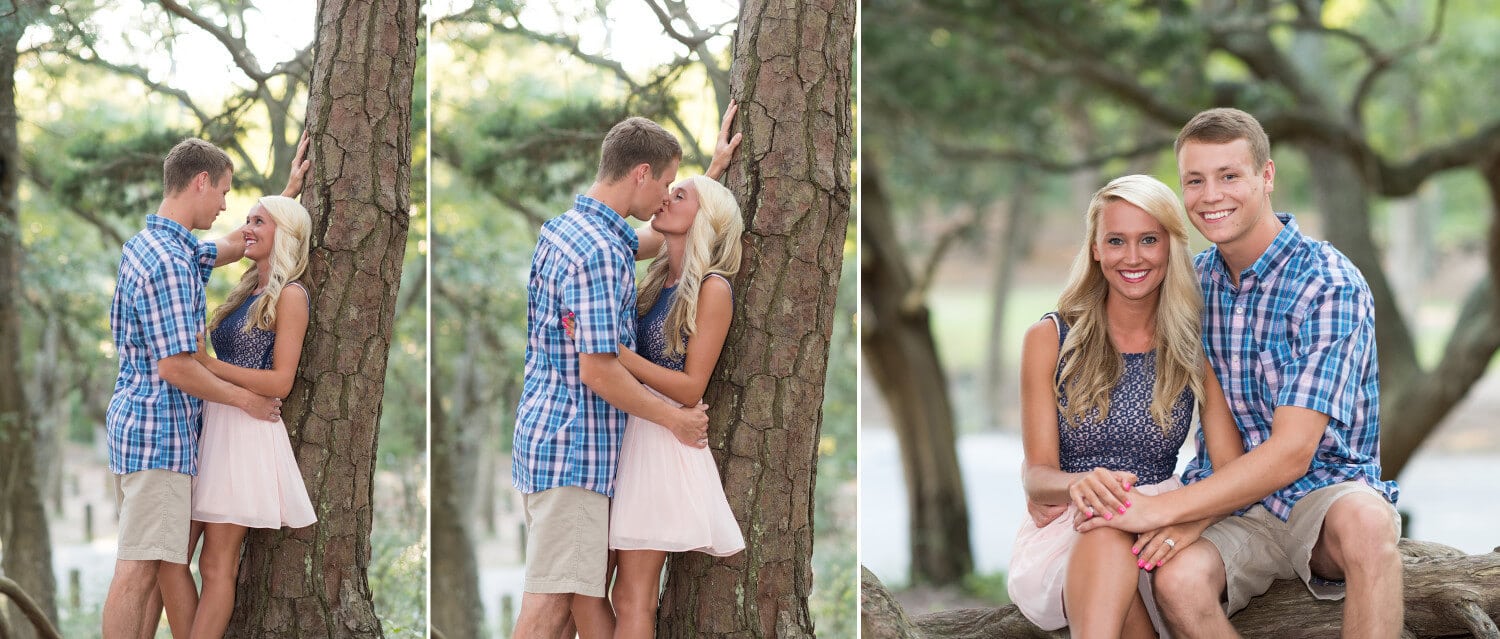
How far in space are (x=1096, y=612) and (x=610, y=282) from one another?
133 cm

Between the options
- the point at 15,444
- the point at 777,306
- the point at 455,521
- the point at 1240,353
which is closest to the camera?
the point at 1240,353

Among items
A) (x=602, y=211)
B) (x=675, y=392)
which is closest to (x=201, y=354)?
(x=602, y=211)

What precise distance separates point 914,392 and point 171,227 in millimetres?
5022

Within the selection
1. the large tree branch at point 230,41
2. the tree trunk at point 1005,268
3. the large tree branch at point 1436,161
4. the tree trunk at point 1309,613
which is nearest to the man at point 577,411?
the tree trunk at point 1309,613

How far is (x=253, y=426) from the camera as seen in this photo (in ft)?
12.4

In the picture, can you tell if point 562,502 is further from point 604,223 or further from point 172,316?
point 172,316

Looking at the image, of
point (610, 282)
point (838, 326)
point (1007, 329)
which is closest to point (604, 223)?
point (610, 282)

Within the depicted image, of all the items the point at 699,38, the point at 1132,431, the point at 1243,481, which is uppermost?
the point at 699,38

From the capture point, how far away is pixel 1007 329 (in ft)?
76.1

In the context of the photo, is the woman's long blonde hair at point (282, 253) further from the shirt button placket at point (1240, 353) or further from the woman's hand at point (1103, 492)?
the shirt button placket at point (1240, 353)

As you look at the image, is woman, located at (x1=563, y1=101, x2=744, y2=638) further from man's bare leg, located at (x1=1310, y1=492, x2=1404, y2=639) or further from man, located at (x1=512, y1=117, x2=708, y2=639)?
man's bare leg, located at (x1=1310, y1=492, x2=1404, y2=639)

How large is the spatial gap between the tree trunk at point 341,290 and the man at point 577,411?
0.88 m

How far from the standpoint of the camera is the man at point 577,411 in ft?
10.6

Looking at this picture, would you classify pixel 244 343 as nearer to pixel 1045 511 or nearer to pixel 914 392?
pixel 1045 511
